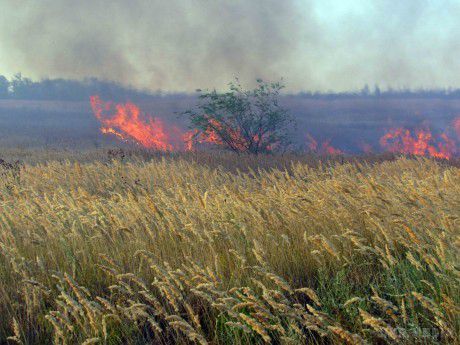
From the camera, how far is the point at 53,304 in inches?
149

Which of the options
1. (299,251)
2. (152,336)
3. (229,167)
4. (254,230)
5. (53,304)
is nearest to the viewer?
(152,336)

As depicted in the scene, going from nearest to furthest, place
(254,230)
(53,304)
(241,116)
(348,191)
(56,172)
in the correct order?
(53,304) < (254,230) < (348,191) < (56,172) < (241,116)

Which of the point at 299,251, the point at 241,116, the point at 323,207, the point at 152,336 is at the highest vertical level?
the point at 241,116

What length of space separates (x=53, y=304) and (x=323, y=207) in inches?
120

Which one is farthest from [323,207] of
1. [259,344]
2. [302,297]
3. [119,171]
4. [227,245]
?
[119,171]

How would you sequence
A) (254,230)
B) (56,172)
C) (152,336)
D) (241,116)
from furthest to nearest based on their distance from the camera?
(241,116) → (56,172) → (254,230) → (152,336)

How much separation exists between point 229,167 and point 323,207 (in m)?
13.8

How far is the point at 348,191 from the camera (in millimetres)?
5715

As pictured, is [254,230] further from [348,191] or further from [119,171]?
[119,171]

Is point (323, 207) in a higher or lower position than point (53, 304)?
higher

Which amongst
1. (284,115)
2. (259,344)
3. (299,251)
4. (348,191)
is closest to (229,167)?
(284,115)

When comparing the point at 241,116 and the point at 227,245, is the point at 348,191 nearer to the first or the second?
the point at 227,245

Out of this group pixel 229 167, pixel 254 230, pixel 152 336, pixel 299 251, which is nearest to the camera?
pixel 152 336

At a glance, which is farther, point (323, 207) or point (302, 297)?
point (323, 207)
